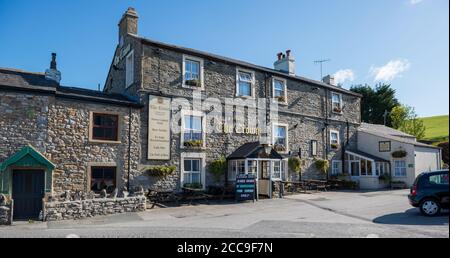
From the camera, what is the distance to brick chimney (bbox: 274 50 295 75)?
2525cm

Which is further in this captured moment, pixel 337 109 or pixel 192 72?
pixel 337 109

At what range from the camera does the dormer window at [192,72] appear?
1892cm

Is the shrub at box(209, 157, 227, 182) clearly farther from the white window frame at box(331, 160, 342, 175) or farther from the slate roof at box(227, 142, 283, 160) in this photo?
the white window frame at box(331, 160, 342, 175)

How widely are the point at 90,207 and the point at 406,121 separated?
43.4 metres

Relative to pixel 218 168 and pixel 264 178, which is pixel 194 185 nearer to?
pixel 218 168

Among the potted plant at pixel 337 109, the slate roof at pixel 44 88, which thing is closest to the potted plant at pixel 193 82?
the slate roof at pixel 44 88

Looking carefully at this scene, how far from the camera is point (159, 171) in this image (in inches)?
669

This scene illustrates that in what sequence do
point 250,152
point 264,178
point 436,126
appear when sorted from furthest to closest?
point 436,126 < point 264,178 < point 250,152

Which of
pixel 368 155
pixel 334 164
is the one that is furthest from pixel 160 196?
pixel 368 155

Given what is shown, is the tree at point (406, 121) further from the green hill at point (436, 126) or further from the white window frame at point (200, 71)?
the white window frame at point (200, 71)

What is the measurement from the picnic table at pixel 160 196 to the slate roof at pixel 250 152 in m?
4.07
